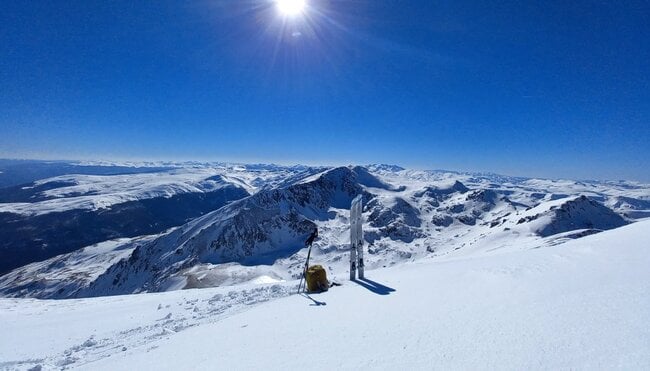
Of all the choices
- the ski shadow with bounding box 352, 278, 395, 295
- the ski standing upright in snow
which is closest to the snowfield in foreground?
the ski shadow with bounding box 352, 278, 395, 295

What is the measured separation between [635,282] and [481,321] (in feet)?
12.2

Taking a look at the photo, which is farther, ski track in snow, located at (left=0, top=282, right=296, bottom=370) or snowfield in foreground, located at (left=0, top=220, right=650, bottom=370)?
ski track in snow, located at (left=0, top=282, right=296, bottom=370)

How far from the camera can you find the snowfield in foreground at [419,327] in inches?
189

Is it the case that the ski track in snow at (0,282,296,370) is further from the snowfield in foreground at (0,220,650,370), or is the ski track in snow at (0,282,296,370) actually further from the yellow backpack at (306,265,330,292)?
the yellow backpack at (306,265,330,292)

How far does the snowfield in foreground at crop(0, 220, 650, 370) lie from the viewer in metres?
4.79

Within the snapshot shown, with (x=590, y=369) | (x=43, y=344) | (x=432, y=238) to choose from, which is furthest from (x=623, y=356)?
(x=432, y=238)

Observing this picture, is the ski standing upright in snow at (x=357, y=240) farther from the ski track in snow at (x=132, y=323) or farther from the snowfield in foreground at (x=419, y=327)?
the ski track in snow at (x=132, y=323)

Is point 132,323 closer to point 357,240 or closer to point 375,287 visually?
point 375,287

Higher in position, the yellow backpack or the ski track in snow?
the yellow backpack

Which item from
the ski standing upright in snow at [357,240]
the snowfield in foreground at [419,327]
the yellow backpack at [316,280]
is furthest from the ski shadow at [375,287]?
the yellow backpack at [316,280]

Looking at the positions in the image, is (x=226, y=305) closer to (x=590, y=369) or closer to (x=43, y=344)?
(x=43, y=344)

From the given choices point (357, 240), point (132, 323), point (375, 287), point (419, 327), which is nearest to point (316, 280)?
point (375, 287)

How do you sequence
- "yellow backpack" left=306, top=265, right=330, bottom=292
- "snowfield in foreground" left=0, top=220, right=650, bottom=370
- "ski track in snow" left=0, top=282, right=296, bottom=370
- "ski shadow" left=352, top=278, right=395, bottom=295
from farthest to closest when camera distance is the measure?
"yellow backpack" left=306, top=265, right=330, bottom=292
"ski shadow" left=352, top=278, right=395, bottom=295
"ski track in snow" left=0, top=282, right=296, bottom=370
"snowfield in foreground" left=0, top=220, right=650, bottom=370

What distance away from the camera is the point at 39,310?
685 inches
